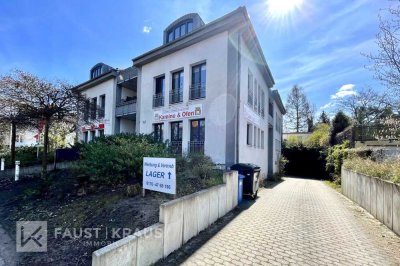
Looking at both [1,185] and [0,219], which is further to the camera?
[1,185]

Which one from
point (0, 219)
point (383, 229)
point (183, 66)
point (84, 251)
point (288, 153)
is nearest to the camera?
point (84, 251)

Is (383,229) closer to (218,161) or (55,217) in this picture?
(218,161)

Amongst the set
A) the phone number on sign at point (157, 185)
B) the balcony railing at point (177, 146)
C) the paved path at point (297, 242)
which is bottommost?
the paved path at point (297, 242)

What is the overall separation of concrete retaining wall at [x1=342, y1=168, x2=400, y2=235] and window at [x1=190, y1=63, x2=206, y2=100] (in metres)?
7.91

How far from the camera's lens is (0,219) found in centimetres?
724

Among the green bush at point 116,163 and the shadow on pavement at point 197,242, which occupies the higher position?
the green bush at point 116,163

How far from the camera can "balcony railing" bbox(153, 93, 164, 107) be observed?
15.0 m

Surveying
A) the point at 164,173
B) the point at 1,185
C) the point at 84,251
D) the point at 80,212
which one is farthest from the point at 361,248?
the point at 1,185

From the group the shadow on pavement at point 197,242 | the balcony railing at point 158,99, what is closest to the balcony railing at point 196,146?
the balcony railing at point 158,99

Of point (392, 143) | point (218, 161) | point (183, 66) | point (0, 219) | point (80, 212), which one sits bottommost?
point (0, 219)

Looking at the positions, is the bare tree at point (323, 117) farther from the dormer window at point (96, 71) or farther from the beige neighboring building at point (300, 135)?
the dormer window at point (96, 71)

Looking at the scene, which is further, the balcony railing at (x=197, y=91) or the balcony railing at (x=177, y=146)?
the balcony railing at (x=177, y=146)

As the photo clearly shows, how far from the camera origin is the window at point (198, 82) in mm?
12849

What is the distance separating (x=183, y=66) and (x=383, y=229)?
1129 centimetres
